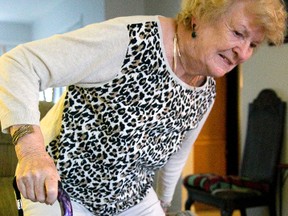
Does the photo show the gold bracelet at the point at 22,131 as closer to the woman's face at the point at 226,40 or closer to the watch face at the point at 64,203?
the watch face at the point at 64,203

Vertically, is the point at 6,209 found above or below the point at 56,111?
below

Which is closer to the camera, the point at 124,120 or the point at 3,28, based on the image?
the point at 124,120

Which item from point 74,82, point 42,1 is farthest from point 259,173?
point 42,1

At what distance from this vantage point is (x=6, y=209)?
176 cm

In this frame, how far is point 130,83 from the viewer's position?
1.18 meters

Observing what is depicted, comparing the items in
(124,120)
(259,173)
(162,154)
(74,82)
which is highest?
(74,82)

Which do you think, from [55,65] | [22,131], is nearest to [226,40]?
[55,65]

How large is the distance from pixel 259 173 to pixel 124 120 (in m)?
2.24

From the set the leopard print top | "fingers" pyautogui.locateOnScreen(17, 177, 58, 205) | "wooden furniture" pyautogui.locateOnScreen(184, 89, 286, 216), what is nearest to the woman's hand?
"fingers" pyautogui.locateOnScreen(17, 177, 58, 205)

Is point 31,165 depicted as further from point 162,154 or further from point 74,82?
point 162,154

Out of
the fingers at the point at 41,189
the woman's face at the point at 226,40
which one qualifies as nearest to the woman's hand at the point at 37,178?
the fingers at the point at 41,189

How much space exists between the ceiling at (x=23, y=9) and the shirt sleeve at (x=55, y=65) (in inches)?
202

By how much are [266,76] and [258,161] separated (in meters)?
0.58

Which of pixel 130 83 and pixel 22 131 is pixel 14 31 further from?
pixel 22 131
